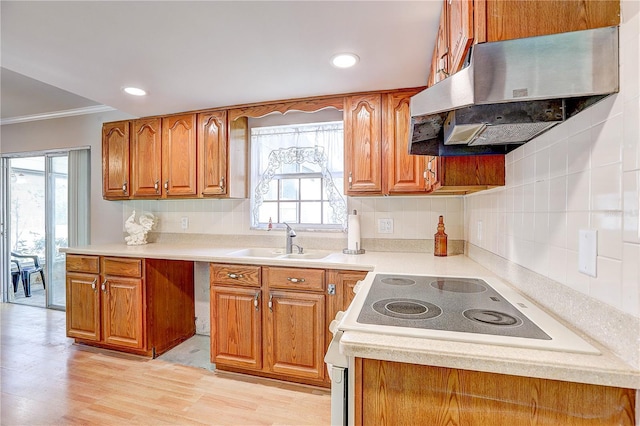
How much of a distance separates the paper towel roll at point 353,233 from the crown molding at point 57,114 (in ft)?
9.44

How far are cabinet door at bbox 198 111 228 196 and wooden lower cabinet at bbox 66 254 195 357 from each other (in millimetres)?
761

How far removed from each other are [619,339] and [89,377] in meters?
2.92

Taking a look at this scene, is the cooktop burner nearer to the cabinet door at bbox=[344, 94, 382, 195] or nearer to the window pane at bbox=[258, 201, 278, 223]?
the cabinet door at bbox=[344, 94, 382, 195]

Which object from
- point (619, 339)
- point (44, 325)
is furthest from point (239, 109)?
point (44, 325)

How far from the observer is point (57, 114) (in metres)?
3.52

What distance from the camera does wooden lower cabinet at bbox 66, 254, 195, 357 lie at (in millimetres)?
2436

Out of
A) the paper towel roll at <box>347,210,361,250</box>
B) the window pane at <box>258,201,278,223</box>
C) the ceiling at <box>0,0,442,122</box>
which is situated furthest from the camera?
the window pane at <box>258,201,278,223</box>

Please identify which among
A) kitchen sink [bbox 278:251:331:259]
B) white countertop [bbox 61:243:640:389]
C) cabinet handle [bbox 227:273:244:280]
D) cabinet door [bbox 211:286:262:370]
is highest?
white countertop [bbox 61:243:640:389]

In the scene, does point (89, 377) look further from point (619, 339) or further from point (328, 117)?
point (619, 339)

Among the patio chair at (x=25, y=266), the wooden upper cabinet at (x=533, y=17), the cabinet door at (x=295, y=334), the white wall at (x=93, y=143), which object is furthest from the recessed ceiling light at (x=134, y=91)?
the patio chair at (x=25, y=266)

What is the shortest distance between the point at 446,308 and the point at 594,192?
53 cm

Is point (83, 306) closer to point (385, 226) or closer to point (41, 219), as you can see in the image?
point (41, 219)

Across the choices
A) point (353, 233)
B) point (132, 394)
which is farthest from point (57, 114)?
point (353, 233)

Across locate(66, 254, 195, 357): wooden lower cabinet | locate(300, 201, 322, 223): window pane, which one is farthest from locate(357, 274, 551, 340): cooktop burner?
locate(66, 254, 195, 357): wooden lower cabinet
